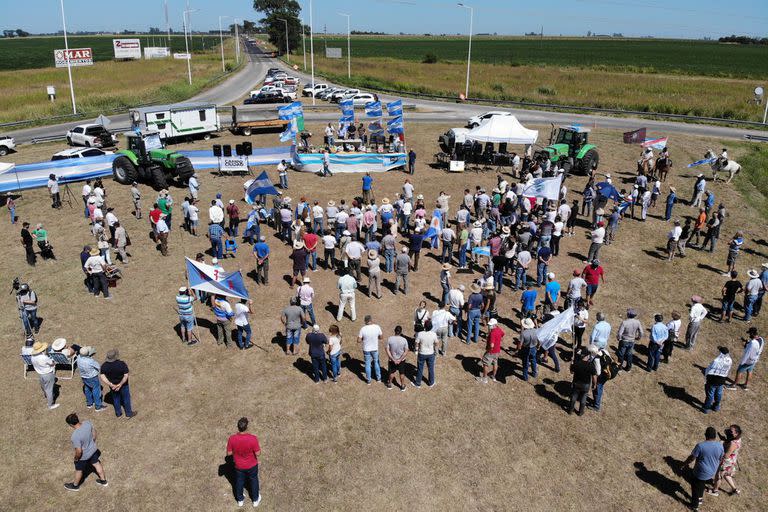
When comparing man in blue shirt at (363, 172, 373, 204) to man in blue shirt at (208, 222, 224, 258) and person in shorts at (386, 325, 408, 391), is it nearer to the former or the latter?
man in blue shirt at (208, 222, 224, 258)

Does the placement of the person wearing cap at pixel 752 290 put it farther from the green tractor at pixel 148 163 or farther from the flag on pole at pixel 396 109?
the green tractor at pixel 148 163

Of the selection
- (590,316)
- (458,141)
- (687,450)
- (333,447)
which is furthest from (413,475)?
(458,141)

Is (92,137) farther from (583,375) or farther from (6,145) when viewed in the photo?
(583,375)

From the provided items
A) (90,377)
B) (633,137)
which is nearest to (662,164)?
(633,137)

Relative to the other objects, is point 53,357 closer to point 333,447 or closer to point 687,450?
point 333,447

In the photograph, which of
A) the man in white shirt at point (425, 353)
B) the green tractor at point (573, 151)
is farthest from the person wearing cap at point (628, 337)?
the green tractor at point (573, 151)
